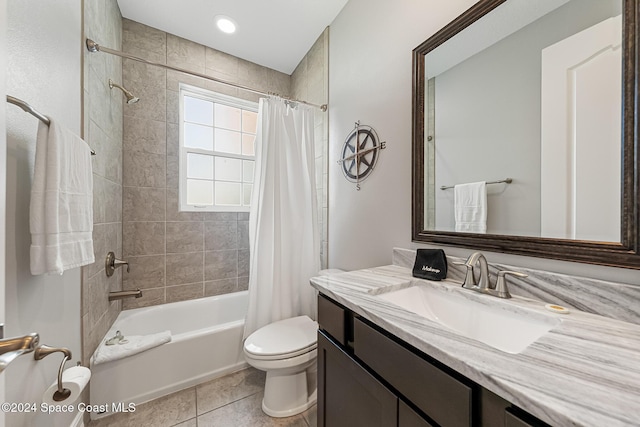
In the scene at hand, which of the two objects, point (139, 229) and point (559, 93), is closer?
point (559, 93)

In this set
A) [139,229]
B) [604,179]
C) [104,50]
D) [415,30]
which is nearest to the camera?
[604,179]

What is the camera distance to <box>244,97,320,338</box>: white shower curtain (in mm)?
1699

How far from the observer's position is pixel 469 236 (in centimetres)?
97

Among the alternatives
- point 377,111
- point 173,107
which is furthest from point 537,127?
point 173,107

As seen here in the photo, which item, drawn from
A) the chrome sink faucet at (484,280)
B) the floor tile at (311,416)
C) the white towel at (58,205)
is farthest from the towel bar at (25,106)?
the floor tile at (311,416)

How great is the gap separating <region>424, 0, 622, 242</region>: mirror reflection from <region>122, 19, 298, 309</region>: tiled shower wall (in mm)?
1939

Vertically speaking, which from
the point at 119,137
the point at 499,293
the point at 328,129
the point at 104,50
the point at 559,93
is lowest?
the point at 499,293

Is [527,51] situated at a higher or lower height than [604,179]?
higher

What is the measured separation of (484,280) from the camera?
0.83 metres

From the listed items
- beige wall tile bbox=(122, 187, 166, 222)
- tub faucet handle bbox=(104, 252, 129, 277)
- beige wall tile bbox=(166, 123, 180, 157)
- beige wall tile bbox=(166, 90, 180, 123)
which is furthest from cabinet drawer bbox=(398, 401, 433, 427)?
beige wall tile bbox=(166, 90, 180, 123)

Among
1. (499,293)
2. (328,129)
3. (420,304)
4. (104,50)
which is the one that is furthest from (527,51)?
(104,50)

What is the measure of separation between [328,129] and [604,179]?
1.65m

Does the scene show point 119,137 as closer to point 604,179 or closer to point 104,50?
point 104,50

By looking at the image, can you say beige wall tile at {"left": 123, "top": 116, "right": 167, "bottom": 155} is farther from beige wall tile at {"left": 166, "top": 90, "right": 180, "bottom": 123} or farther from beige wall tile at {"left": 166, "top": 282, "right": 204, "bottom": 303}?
beige wall tile at {"left": 166, "top": 282, "right": 204, "bottom": 303}
